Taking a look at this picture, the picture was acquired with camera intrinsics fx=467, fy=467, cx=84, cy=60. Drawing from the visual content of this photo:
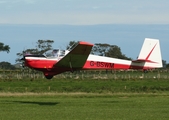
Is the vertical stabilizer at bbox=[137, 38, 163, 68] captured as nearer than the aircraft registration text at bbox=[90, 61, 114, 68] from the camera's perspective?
No

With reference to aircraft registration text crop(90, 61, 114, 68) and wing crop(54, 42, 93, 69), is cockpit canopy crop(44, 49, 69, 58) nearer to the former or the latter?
wing crop(54, 42, 93, 69)

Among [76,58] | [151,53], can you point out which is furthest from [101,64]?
[151,53]

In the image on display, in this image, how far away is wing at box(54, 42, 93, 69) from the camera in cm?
3303

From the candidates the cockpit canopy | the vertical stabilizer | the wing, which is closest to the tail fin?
the vertical stabilizer

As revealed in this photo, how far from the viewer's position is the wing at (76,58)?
1300 inches

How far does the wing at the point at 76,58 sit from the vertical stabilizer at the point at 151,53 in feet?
30.0

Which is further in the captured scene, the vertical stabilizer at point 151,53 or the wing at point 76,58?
the vertical stabilizer at point 151,53

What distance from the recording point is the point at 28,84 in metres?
40.1

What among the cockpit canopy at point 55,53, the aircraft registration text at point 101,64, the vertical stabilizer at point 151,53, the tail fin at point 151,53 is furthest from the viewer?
the vertical stabilizer at point 151,53

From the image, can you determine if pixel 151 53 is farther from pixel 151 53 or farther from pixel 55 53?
pixel 55 53

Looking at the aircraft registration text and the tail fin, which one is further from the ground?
the tail fin

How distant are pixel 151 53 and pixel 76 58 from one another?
12709 mm

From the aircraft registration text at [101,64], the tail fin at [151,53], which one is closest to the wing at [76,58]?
the aircraft registration text at [101,64]

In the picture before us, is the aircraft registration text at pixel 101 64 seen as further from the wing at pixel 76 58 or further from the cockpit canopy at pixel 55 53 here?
the cockpit canopy at pixel 55 53
